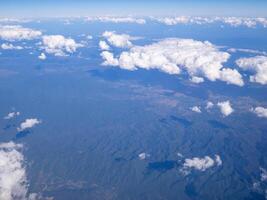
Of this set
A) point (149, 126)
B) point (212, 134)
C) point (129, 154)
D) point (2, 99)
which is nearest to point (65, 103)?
point (2, 99)

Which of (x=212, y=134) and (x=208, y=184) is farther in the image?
(x=212, y=134)

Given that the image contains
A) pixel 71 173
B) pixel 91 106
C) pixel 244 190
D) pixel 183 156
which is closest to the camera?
pixel 244 190

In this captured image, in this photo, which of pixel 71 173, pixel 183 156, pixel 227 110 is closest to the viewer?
pixel 71 173

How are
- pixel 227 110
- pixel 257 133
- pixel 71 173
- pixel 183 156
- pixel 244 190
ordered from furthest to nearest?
pixel 227 110 → pixel 257 133 → pixel 183 156 → pixel 71 173 → pixel 244 190

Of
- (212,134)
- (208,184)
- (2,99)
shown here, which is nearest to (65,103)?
(2,99)

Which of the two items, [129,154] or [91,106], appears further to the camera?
[91,106]

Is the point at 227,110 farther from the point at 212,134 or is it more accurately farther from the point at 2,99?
the point at 2,99

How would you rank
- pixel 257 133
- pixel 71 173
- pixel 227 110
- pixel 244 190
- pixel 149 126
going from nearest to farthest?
pixel 244 190 → pixel 71 173 → pixel 257 133 → pixel 149 126 → pixel 227 110

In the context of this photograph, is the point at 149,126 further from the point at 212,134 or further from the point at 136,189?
the point at 136,189
